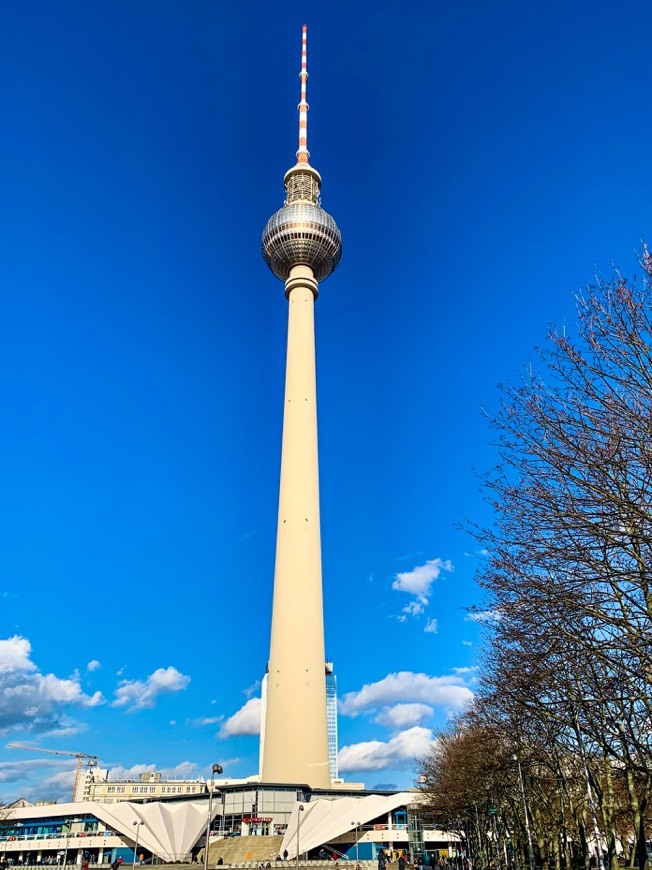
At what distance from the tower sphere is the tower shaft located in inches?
525

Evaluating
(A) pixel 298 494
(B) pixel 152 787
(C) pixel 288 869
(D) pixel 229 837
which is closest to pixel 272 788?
(D) pixel 229 837

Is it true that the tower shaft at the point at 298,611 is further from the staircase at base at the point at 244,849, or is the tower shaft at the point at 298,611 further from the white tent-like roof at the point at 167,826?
the white tent-like roof at the point at 167,826

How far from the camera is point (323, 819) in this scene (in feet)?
162

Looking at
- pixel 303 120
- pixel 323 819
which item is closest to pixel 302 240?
pixel 303 120

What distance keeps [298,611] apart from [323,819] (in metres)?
16.7

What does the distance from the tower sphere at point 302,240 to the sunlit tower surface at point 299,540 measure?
0.40 feet

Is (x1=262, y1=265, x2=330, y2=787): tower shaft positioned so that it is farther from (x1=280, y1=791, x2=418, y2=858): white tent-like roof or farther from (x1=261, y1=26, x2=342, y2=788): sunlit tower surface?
(x1=280, y1=791, x2=418, y2=858): white tent-like roof

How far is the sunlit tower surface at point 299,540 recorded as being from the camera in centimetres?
5638

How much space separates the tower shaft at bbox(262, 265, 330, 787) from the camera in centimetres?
5606

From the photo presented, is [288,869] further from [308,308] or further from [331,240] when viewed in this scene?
[331,240]

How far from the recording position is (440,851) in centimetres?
9762

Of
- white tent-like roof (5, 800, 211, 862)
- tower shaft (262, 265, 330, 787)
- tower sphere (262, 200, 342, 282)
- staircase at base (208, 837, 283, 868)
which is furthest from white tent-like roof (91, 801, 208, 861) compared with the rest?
tower sphere (262, 200, 342, 282)

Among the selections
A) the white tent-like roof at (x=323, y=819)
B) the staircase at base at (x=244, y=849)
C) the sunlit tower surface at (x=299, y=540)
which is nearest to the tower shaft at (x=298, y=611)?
the sunlit tower surface at (x=299, y=540)

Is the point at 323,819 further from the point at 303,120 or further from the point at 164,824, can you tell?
the point at 303,120
